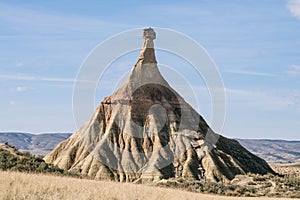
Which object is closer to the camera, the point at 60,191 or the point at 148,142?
the point at 60,191

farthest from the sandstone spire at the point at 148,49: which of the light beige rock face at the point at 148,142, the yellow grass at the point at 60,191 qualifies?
the yellow grass at the point at 60,191

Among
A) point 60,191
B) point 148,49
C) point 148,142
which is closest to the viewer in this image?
point 60,191

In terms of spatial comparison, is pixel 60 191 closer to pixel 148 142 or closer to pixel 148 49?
pixel 148 142

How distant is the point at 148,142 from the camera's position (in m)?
91.3

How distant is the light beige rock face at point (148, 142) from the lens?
8450 cm

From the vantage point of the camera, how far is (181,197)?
17547mm

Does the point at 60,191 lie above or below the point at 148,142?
below

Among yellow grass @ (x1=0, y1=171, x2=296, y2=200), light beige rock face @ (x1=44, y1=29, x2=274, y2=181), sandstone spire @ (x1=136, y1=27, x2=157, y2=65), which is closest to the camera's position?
yellow grass @ (x1=0, y1=171, x2=296, y2=200)

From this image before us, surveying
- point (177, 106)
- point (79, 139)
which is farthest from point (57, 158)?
point (177, 106)

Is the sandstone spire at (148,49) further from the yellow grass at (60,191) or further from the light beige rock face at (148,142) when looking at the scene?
the yellow grass at (60,191)

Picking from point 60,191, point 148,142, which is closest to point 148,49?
point 148,142

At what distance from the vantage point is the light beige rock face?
84500 millimetres

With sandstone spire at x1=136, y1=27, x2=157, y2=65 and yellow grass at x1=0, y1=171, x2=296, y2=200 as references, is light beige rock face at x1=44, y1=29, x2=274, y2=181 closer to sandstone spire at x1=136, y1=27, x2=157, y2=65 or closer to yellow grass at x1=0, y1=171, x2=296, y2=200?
sandstone spire at x1=136, y1=27, x2=157, y2=65

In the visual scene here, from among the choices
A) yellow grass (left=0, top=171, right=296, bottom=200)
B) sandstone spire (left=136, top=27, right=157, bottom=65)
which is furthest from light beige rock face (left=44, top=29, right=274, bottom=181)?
yellow grass (left=0, top=171, right=296, bottom=200)
